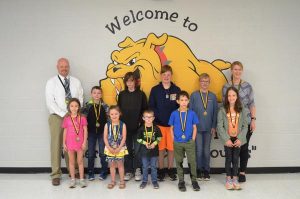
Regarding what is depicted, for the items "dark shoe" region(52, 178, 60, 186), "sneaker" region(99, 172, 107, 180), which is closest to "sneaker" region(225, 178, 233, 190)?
"sneaker" region(99, 172, 107, 180)

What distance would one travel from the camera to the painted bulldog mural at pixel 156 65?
443 cm

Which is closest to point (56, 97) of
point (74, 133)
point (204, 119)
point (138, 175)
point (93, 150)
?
point (74, 133)

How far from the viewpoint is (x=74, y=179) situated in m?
4.05

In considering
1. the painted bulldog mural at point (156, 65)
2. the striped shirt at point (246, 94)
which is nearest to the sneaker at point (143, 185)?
the painted bulldog mural at point (156, 65)

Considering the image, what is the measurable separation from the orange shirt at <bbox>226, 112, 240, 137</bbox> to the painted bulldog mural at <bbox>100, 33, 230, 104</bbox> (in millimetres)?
571

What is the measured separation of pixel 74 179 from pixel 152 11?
2.53m

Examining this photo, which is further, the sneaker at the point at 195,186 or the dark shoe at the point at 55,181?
the dark shoe at the point at 55,181

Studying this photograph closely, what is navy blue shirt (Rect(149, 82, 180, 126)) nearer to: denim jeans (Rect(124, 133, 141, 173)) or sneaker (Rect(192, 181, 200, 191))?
denim jeans (Rect(124, 133, 141, 173))

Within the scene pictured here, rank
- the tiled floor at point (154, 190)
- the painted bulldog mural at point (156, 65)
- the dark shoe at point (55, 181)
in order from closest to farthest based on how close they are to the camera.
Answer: the tiled floor at point (154, 190)
the dark shoe at point (55, 181)
the painted bulldog mural at point (156, 65)

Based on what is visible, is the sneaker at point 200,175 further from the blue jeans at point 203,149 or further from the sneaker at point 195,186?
the sneaker at point 195,186

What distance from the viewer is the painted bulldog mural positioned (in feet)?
14.5

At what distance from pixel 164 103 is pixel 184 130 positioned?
1.60 ft

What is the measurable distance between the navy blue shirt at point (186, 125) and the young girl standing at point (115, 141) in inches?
25.3

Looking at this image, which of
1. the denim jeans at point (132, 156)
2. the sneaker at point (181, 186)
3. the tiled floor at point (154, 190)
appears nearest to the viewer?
the tiled floor at point (154, 190)
